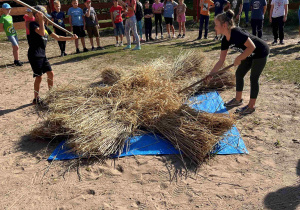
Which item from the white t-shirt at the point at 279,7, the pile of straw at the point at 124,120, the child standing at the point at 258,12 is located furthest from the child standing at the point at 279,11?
the pile of straw at the point at 124,120

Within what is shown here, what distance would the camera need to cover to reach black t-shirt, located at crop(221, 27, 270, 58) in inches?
131

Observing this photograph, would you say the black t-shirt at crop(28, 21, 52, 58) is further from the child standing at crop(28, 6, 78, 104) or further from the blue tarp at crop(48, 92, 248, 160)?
the blue tarp at crop(48, 92, 248, 160)

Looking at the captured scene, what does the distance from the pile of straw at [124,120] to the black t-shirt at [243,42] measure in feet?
3.21

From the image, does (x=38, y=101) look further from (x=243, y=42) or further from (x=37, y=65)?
(x=243, y=42)

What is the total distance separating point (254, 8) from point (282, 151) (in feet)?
19.3

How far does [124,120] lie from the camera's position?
3.41m

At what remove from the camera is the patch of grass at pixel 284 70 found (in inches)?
205

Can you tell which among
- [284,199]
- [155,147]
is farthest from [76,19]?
[284,199]

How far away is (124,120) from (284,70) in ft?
13.1

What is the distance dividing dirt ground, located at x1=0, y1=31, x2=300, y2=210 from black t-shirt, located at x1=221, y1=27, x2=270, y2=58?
3.01 feet

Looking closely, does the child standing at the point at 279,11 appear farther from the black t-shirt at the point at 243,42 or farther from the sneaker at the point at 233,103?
the black t-shirt at the point at 243,42

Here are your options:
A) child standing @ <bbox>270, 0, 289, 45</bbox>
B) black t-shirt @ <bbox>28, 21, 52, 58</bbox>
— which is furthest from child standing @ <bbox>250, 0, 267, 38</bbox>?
black t-shirt @ <bbox>28, 21, 52, 58</bbox>

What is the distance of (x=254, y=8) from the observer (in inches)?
301

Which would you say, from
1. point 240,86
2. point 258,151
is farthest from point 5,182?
point 240,86
